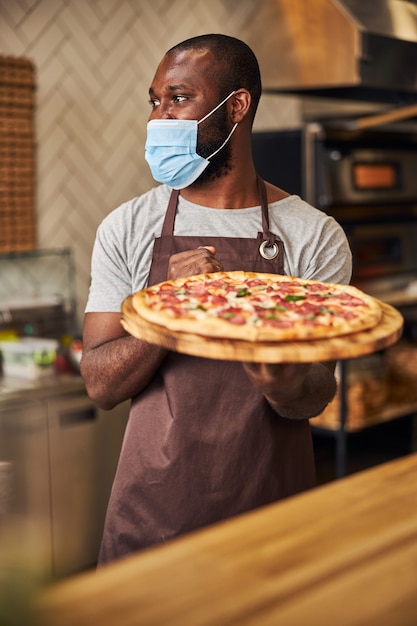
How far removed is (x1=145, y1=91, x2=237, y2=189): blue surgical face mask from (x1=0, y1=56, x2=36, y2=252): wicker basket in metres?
1.93

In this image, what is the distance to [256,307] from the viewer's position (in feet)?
5.08

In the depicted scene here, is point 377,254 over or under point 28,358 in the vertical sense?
over

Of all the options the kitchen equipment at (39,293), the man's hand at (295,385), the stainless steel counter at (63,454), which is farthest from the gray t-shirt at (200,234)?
the kitchen equipment at (39,293)

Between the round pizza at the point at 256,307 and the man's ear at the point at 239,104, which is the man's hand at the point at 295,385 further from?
the man's ear at the point at 239,104

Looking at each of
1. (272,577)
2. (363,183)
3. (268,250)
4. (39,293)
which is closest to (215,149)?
(268,250)

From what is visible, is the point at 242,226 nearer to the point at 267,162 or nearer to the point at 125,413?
the point at 125,413

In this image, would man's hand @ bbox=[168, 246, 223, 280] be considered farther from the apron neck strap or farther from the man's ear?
the man's ear

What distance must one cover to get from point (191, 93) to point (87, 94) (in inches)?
90.5

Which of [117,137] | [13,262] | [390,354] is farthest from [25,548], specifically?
[390,354]

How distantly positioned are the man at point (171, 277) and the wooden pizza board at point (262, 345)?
216 millimetres

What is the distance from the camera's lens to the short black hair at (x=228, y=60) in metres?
1.60

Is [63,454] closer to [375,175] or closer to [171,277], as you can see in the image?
[171,277]

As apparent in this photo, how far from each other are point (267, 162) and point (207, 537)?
120 inches

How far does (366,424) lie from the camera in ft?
13.2
